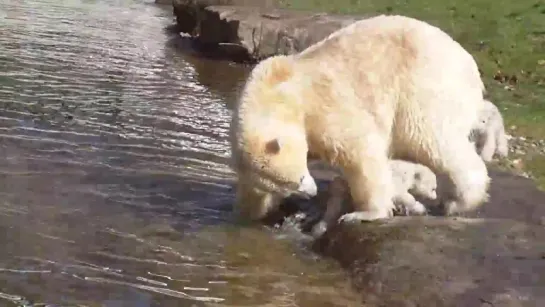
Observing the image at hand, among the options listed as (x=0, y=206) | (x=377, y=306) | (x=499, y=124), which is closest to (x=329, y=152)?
(x=377, y=306)

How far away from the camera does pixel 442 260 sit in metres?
5.07

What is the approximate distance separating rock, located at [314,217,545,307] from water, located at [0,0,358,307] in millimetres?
220

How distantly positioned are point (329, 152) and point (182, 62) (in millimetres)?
10636

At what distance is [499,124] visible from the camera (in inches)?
294

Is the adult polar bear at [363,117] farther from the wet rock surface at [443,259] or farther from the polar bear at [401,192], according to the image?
the wet rock surface at [443,259]

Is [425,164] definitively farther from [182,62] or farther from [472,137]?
[182,62]

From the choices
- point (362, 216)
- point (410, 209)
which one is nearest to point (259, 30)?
point (410, 209)

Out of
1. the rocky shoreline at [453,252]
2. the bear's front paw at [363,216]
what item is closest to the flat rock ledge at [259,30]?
the rocky shoreline at [453,252]

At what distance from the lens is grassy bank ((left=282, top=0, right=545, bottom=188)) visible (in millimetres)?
9375

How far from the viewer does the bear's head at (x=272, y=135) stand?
5.71 m

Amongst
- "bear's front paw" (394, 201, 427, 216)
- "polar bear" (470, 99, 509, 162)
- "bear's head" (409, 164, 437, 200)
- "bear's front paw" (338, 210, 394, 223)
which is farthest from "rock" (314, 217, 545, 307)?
"polar bear" (470, 99, 509, 162)

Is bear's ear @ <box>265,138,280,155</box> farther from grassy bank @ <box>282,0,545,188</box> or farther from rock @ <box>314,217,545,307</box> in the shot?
grassy bank @ <box>282,0,545,188</box>

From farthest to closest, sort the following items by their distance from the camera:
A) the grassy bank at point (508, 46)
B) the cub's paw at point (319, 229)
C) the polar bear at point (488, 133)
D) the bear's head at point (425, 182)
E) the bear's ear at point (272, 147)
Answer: the grassy bank at point (508, 46) < the polar bear at point (488, 133) < the bear's head at point (425, 182) < the cub's paw at point (319, 229) < the bear's ear at point (272, 147)

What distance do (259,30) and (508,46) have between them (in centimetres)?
492
